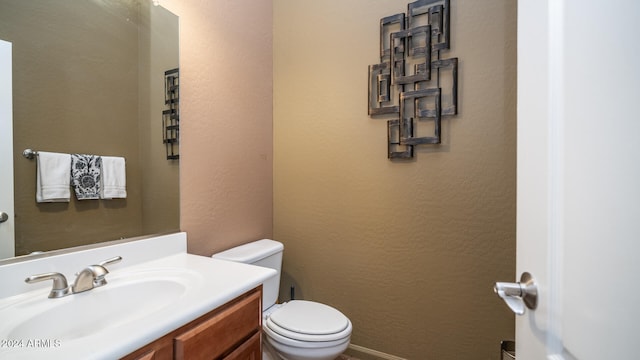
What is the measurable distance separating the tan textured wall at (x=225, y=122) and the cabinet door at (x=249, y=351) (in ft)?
2.02

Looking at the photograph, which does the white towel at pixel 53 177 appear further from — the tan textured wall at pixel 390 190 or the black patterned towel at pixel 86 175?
the tan textured wall at pixel 390 190

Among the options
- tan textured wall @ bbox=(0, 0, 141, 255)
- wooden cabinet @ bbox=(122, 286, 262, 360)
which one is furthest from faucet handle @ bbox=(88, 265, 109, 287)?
wooden cabinet @ bbox=(122, 286, 262, 360)

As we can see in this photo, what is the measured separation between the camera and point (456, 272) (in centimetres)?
152

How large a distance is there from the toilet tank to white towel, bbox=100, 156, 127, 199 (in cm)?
55

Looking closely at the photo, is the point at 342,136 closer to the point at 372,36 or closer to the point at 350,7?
the point at 372,36

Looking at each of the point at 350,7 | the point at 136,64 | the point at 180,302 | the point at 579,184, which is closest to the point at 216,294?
the point at 180,302

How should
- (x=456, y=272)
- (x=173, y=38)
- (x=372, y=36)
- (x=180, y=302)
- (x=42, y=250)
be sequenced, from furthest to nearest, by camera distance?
1. (x=372, y=36)
2. (x=456, y=272)
3. (x=173, y=38)
4. (x=42, y=250)
5. (x=180, y=302)

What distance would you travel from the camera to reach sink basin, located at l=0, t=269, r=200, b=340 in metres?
0.74

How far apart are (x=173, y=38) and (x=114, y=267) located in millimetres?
1063

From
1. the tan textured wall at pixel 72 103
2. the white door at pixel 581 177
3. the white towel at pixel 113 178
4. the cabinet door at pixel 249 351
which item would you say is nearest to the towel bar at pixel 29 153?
the tan textured wall at pixel 72 103

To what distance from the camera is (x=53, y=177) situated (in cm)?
95

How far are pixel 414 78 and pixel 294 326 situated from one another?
4.80 feet

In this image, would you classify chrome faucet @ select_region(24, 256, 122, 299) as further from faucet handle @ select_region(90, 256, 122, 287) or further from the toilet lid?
the toilet lid

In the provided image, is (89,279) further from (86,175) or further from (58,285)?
(86,175)
